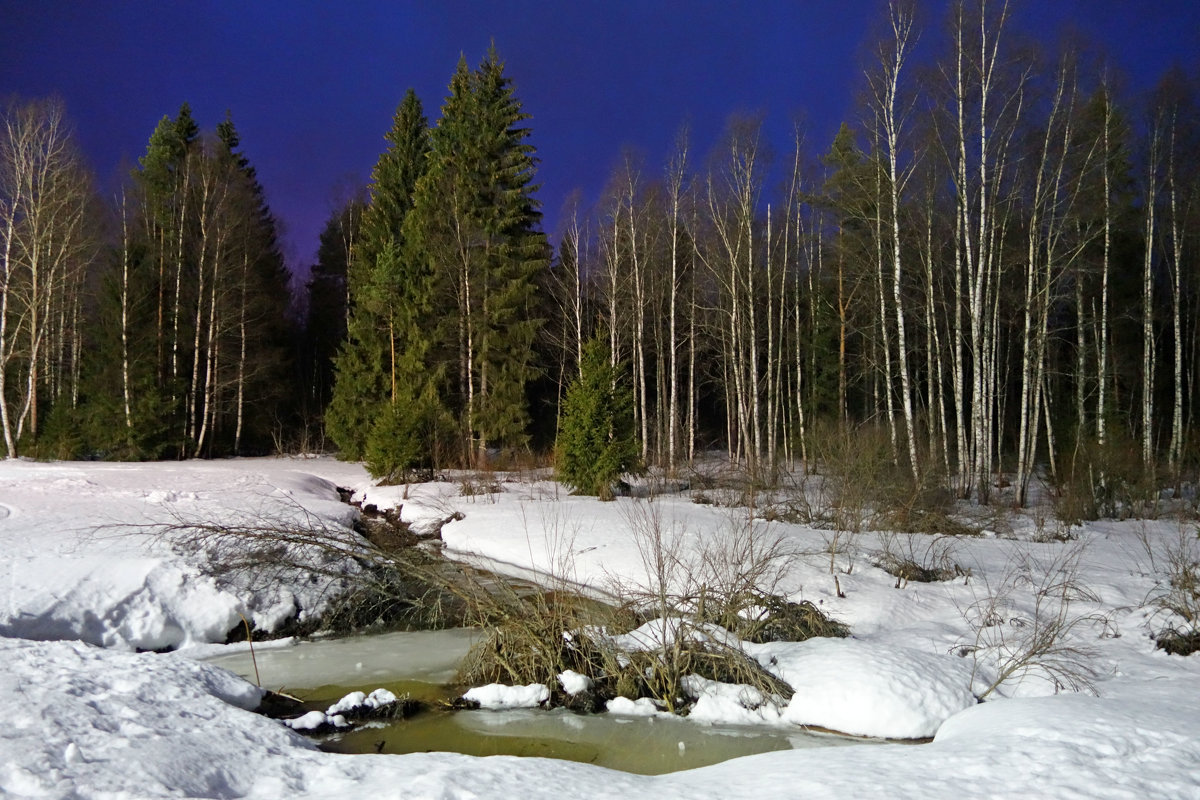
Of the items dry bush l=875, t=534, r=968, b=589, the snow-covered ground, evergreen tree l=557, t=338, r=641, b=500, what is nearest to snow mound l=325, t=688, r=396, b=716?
the snow-covered ground

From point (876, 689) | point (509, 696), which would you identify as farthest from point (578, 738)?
point (876, 689)

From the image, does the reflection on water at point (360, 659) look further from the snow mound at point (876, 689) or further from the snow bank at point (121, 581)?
the snow mound at point (876, 689)

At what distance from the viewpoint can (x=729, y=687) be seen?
251 inches

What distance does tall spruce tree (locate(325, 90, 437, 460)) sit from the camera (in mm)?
24266

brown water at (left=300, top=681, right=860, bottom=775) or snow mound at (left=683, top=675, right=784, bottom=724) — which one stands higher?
snow mound at (left=683, top=675, right=784, bottom=724)

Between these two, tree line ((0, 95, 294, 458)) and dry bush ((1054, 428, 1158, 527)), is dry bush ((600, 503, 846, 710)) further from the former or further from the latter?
tree line ((0, 95, 294, 458))

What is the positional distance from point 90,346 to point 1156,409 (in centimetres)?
4049

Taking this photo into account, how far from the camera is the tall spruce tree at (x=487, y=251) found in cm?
2297

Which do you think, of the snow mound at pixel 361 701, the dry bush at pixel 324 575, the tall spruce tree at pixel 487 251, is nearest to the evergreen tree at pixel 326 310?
the tall spruce tree at pixel 487 251

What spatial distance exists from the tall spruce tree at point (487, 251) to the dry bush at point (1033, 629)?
16.1m

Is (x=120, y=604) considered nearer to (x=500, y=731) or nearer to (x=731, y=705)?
(x=500, y=731)

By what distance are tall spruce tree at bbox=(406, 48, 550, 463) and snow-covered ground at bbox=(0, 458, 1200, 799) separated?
11.1 m

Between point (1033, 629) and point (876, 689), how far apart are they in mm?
2325

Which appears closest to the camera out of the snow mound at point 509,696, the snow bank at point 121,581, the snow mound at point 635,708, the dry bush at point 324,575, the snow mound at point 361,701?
the snow mound at point 361,701
